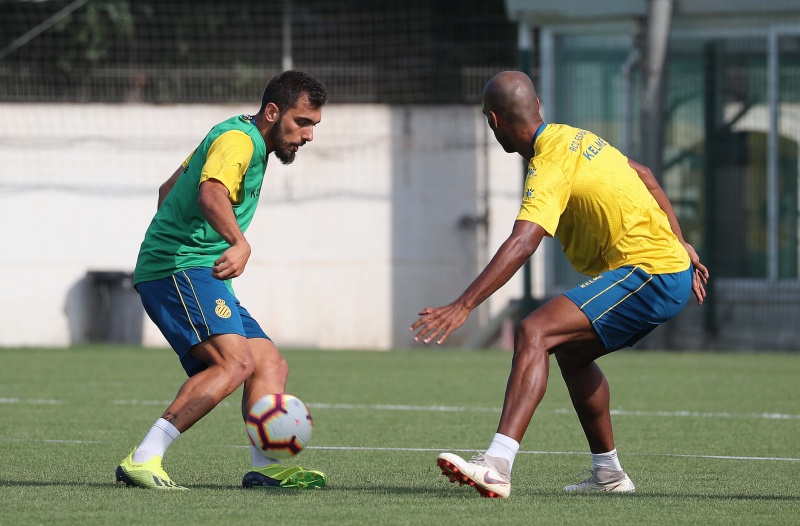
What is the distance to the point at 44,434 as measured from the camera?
27.1ft

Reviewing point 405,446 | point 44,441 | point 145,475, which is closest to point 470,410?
point 405,446

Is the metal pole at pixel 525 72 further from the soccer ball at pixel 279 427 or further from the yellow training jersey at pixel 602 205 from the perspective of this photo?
the soccer ball at pixel 279 427

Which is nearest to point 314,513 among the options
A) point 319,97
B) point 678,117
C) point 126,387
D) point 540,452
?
point 319,97

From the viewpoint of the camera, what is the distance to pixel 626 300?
5.84 meters

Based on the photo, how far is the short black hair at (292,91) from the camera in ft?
20.6

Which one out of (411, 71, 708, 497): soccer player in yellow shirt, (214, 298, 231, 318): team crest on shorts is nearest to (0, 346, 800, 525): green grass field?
(411, 71, 708, 497): soccer player in yellow shirt

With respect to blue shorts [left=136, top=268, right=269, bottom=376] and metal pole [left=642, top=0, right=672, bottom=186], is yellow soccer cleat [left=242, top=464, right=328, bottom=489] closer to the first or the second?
blue shorts [left=136, top=268, right=269, bottom=376]

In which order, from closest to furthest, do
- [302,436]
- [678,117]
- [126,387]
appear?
[302,436]
[126,387]
[678,117]

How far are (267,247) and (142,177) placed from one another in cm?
211

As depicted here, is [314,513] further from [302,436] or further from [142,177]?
[142,177]

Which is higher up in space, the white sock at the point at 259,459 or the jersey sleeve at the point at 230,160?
the jersey sleeve at the point at 230,160

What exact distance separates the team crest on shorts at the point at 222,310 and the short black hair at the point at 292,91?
3.13 feet

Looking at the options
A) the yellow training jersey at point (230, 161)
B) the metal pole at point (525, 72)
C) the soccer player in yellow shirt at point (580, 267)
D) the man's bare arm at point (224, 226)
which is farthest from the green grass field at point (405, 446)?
the metal pole at point (525, 72)

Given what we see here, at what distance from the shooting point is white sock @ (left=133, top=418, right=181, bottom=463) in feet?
19.5
